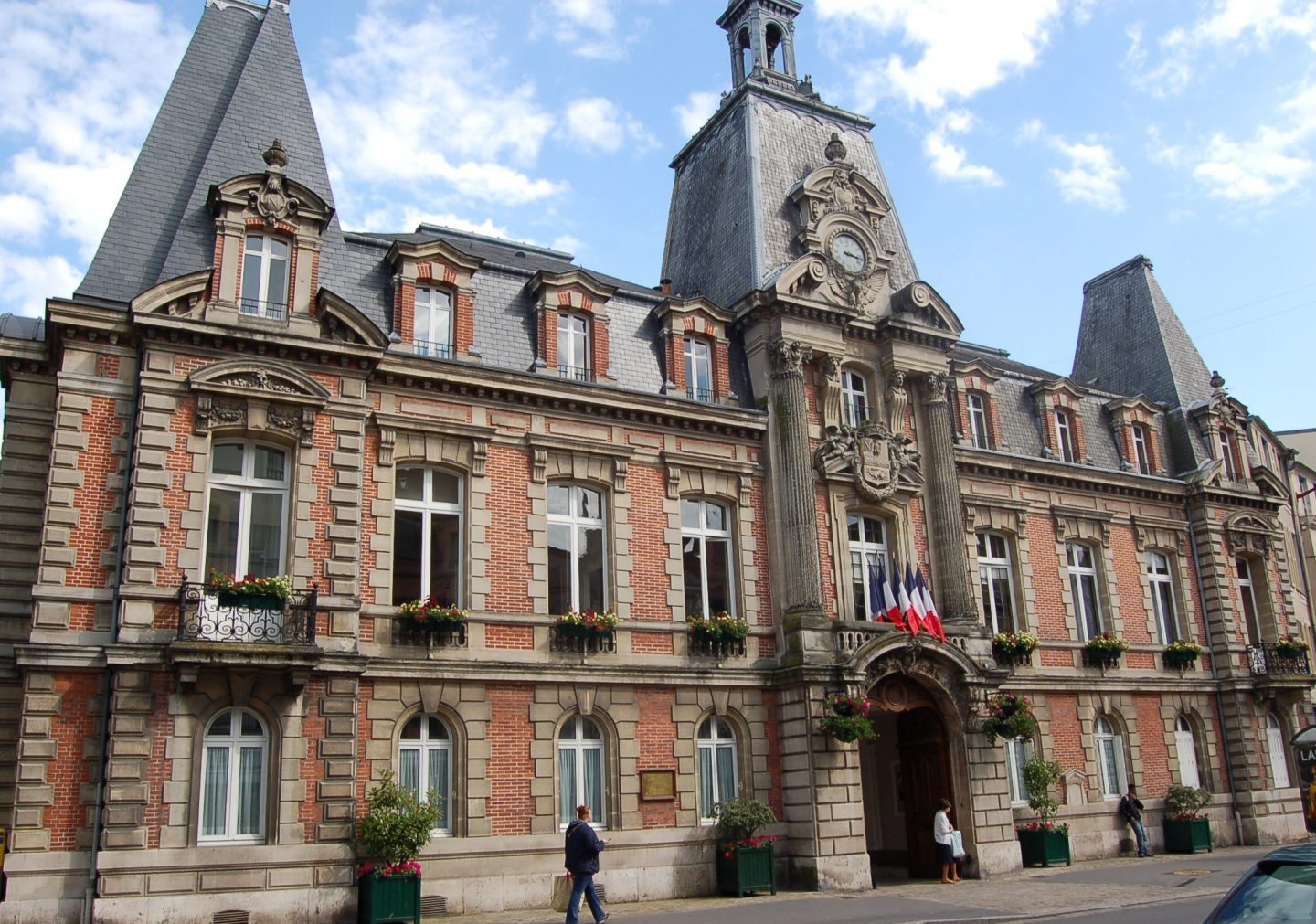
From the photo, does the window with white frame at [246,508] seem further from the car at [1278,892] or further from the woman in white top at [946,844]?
the car at [1278,892]

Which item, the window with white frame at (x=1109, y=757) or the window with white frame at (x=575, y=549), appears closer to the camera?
the window with white frame at (x=575, y=549)

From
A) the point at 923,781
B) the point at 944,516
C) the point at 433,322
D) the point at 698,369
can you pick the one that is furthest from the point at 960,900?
the point at 433,322

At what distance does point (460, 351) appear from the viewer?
870 inches

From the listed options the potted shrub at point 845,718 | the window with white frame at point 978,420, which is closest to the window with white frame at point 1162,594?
the window with white frame at point 978,420

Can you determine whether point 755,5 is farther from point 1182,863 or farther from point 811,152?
point 1182,863

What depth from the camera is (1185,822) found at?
1114 inches

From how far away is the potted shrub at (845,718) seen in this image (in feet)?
72.7

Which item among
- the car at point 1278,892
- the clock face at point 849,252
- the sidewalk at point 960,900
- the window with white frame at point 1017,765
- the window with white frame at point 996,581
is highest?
the clock face at point 849,252

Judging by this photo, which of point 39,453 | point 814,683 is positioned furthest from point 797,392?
point 39,453

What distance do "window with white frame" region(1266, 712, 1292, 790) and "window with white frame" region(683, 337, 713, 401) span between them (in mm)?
19499

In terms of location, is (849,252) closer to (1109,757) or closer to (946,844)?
(946,844)

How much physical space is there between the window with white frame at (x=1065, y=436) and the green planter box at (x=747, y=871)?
1533cm

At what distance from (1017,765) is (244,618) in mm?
18498

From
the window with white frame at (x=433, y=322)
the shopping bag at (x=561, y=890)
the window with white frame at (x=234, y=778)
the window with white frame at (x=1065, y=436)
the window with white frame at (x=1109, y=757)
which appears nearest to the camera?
the window with white frame at (x=234, y=778)
